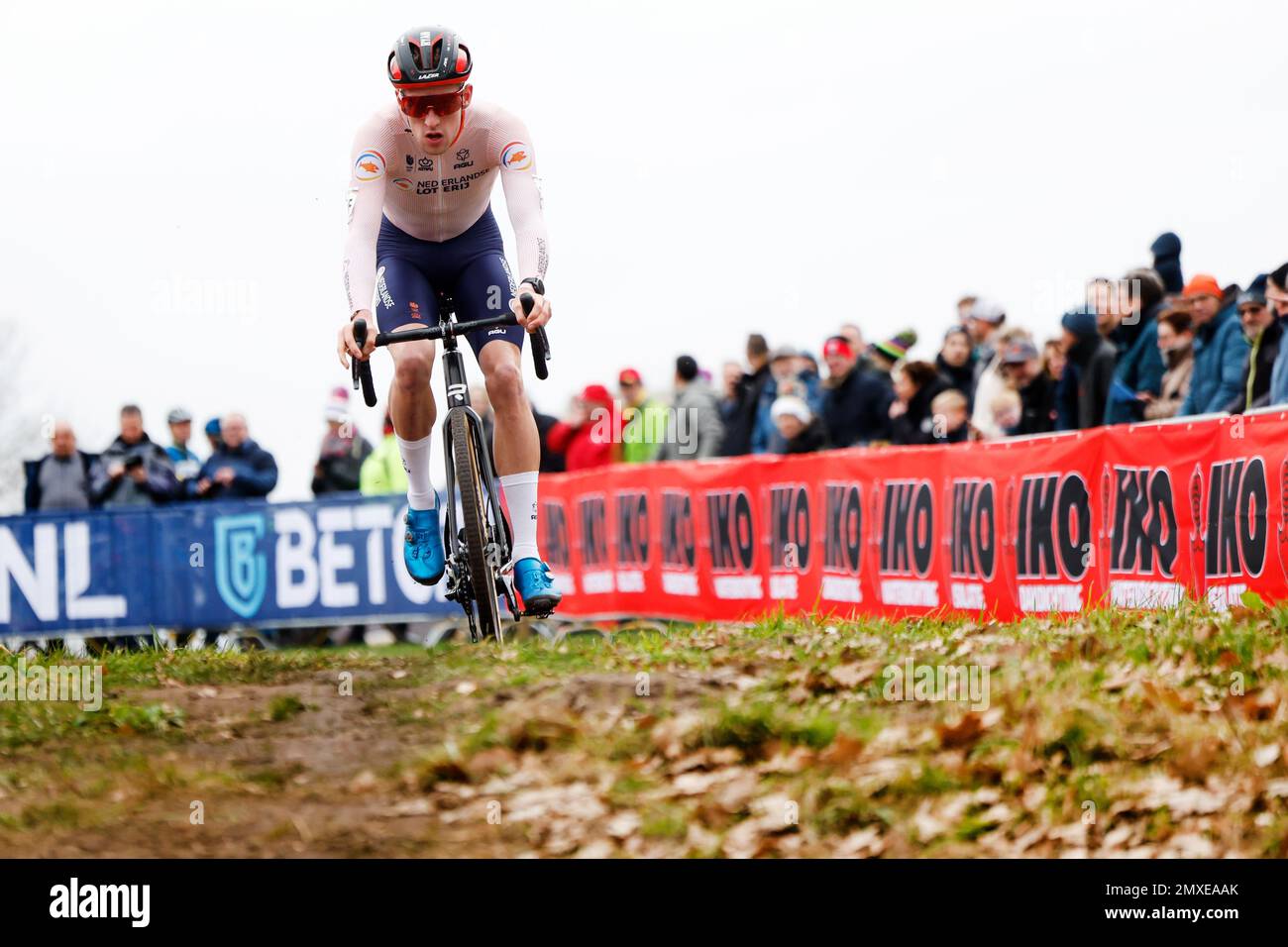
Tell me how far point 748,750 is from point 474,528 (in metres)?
2.99

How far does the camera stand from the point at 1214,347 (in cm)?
1235

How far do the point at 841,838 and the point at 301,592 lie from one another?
14177mm

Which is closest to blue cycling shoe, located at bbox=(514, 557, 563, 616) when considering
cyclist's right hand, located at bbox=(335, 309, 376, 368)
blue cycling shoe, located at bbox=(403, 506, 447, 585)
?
blue cycling shoe, located at bbox=(403, 506, 447, 585)

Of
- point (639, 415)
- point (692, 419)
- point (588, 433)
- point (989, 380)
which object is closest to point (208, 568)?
point (588, 433)

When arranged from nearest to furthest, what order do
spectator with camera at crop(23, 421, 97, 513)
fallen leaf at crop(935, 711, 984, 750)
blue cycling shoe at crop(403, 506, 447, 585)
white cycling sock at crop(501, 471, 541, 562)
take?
fallen leaf at crop(935, 711, 984, 750) → white cycling sock at crop(501, 471, 541, 562) → blue cycling shoe at crop(403, 506, 447, 585) → spectator with camera at crop(23, 421, 97, 513)

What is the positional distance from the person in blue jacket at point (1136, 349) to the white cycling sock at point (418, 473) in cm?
567

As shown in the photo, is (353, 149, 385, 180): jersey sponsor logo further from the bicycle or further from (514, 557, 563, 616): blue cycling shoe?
(514, 557, 563, 616): blue cycling shoe

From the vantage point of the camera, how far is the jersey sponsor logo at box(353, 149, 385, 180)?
29.2ft

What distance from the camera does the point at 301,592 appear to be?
18906mm

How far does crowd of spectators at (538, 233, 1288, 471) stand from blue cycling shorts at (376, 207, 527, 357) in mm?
4975

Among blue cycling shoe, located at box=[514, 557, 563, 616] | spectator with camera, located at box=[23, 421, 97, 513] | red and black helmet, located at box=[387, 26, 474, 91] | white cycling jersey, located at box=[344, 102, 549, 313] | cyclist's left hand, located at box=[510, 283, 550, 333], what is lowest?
blue cycling shoe, located at box=[514, 557, 563, 616]

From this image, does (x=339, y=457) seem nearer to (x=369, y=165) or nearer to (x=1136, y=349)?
(x=1136, y=349)

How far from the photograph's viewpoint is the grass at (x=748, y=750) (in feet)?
17.6

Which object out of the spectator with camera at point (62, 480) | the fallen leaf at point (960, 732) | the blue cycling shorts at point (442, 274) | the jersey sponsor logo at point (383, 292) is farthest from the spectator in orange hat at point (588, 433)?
the fallen leaf at point (960, 732)
